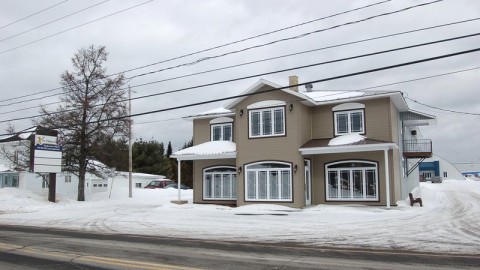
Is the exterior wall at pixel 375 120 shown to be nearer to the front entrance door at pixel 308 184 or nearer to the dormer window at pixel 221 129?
the front entrance door at pixel 308 184

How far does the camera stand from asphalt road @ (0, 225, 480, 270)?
945 centimetres

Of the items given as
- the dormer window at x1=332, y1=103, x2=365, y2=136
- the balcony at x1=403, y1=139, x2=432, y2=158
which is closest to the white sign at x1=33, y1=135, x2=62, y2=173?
the dormer window at x1=332, y1=103, x2=365, y2=136

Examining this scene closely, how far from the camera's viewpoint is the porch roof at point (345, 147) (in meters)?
23.7

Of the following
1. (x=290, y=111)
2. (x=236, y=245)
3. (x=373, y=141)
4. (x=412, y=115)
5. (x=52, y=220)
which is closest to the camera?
(x=236, y=245)

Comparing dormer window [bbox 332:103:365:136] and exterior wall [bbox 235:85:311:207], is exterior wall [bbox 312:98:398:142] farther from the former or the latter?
exterior wall [bbox 235:85:311:207]

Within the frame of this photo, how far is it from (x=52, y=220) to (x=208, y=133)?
1210 cm

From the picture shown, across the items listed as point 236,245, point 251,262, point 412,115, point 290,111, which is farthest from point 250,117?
point 251,262

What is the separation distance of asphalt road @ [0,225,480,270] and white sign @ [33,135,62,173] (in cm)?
1810

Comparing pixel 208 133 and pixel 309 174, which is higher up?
pixel 208 133

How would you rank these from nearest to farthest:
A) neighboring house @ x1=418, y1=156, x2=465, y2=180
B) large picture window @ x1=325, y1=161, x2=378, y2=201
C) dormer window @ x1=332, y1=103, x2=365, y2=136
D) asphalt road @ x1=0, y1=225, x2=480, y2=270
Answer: asphalt road @ x1=0, y1=225, x2=480, y2=270, large picture window @ x1=325, y1=161, x2=378, y2=201, dormer window @ x1=332, y1=103, x2=365, y2=136, neighboring house @ x1=418, y1=156, x2=465, y2=180

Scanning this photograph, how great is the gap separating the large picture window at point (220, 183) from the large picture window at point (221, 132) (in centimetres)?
212

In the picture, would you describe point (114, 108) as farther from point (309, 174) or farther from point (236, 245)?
point (236, 245)

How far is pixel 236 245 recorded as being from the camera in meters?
12.9

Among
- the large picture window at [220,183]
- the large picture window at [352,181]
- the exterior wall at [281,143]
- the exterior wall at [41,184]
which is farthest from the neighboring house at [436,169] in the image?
the exterior wall at [281,143]
